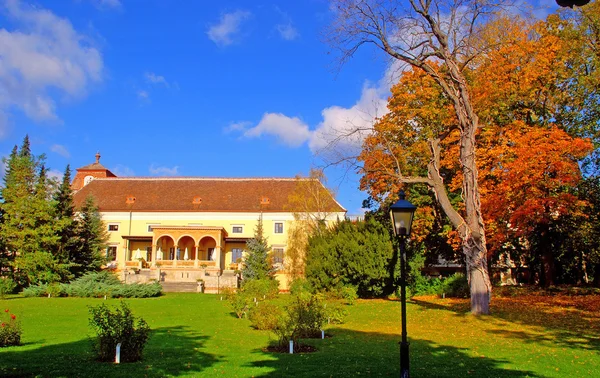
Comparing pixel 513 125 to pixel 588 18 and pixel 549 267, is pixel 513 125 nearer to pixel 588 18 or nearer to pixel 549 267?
pixel 588 18

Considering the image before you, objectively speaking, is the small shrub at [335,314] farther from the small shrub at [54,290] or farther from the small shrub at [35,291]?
the small shrub at [35,291]

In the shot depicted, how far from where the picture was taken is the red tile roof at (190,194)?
49094 millimetres

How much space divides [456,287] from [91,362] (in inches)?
940

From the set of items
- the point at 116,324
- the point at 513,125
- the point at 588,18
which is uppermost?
the point at 588,18

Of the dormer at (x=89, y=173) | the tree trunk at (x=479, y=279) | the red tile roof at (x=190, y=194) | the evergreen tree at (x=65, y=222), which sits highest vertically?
the dormer at (x=89, y=173)

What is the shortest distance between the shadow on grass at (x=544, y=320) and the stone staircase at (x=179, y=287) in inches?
777

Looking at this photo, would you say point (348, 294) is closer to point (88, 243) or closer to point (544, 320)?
point (544, 320)

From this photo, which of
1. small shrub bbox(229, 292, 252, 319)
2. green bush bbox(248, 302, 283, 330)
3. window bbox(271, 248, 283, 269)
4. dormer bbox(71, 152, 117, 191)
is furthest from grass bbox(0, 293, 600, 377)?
dormer bbox(71, 152, 117, 191)

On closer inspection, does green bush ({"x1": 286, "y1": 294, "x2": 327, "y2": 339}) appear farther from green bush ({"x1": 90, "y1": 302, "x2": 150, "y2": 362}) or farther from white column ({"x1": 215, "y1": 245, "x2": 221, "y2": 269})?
white column ({"x1": 215, "y1": 245, "x2": 221, "y2": 269})

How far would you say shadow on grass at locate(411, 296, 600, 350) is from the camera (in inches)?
535

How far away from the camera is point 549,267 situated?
30.1 m

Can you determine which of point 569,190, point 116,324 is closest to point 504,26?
point 569,190

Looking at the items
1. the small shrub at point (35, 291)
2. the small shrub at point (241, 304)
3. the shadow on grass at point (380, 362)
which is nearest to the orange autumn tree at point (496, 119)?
the small shrub at point (241, 304)

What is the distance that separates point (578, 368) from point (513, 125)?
1950 cm
